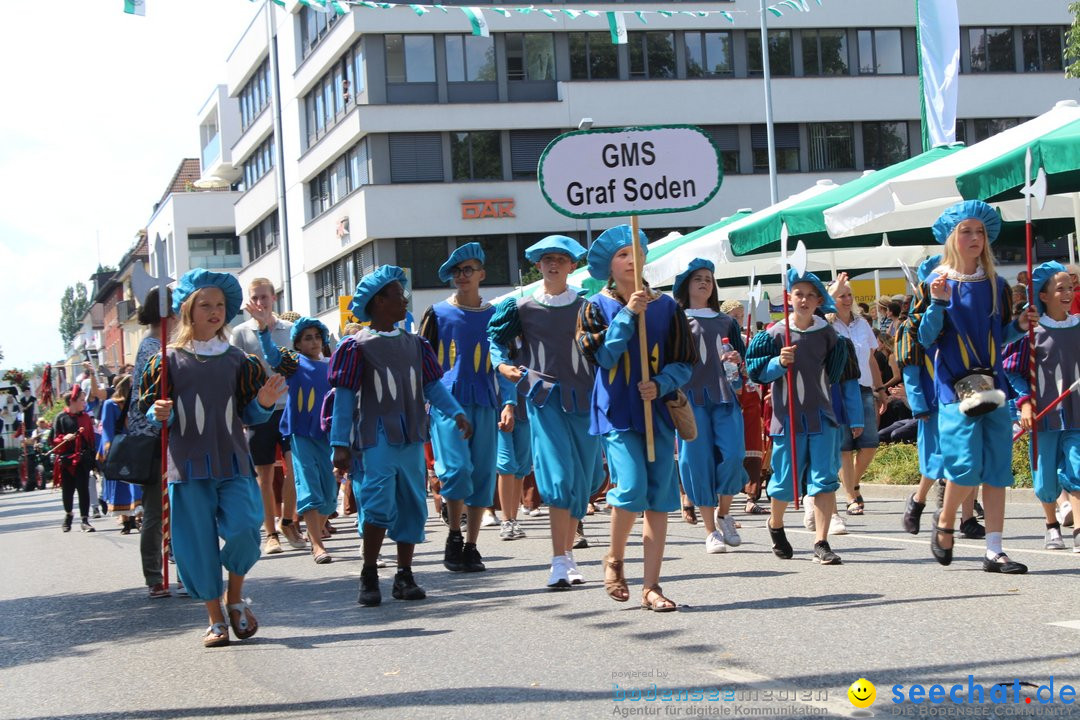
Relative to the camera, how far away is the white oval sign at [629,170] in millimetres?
7828

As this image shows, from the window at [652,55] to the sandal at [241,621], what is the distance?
40.7 meters

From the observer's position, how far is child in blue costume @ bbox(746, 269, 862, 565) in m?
9.29

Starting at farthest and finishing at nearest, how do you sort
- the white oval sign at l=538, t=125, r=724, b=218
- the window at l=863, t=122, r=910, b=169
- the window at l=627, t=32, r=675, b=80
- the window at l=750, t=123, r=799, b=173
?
1. the window at l=863, t=122, r=910, b=169
2. the window at l=750, t=123, r=799, b=173
3. the window at l=627, t=32, r=675, b=80
4. the white oval sign at l=538, t=125, r=724, b=218

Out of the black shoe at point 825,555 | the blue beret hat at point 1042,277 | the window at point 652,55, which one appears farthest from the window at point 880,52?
the black shoe at point 825,555

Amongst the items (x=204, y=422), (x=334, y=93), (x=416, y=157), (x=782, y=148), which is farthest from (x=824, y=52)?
(x=204, y=422)

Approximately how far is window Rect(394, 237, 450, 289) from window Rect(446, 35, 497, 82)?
→ 16.8 ft

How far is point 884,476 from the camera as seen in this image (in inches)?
607

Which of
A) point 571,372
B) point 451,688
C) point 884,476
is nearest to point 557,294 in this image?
point 571,372

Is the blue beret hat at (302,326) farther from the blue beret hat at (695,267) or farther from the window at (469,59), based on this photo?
the window at (469,59)

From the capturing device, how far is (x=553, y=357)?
8.78 m

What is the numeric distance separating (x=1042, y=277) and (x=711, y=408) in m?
2.28

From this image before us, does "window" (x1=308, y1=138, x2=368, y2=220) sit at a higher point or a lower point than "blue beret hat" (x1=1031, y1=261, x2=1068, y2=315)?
higher

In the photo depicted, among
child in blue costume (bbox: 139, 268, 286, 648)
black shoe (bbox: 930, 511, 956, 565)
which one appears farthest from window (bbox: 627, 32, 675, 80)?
child in blue costume (bbox: 139, 268, 286, 648)

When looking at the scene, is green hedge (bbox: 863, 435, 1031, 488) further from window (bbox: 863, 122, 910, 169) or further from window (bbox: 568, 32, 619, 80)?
window (bbox: 863, 122, 910, 169)
